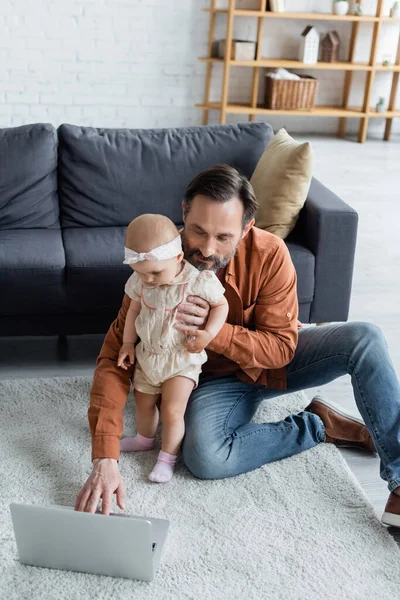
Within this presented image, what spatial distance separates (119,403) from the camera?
6.52 feet

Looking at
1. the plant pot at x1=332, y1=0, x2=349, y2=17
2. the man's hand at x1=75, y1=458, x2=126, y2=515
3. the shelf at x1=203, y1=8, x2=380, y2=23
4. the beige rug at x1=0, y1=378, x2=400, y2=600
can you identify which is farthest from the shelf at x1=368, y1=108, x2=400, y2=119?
the man's hand at x1=75, y1=458, x2=126, y2=515

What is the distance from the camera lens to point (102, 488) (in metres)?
1.78

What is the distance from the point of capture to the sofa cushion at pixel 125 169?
302 cm

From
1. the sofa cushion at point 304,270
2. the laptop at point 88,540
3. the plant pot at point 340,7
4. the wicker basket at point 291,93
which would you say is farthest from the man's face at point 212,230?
the plant pot at point 340,7

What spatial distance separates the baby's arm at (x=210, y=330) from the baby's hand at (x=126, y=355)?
15cm

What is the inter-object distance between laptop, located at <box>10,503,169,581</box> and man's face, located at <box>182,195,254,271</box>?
0.67 meters

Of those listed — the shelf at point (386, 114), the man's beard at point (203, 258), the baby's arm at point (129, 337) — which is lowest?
the shelf at point (386, 114)

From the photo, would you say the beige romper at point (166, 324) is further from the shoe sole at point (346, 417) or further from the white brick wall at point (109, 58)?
the white brick wall at point (109, 58)

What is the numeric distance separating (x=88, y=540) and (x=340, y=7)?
5400 mm

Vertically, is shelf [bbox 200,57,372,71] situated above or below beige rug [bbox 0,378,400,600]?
above

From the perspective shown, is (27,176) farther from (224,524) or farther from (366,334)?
(224,524)

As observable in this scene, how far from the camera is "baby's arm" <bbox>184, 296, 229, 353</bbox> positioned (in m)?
1.97

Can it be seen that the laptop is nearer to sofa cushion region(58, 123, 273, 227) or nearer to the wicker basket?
sofa cushion region(58, 123, 273, 227)

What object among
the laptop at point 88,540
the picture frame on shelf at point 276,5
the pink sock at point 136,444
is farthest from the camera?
the picture frame on shelf at point 276,5
